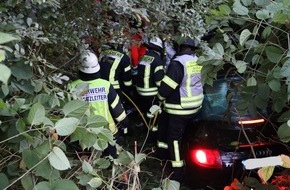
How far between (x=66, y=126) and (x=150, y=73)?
4376 millimetres

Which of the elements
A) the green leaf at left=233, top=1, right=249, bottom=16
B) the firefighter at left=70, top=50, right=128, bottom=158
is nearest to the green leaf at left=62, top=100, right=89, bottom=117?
the green leaf at left=233, top=1, right=249, bottom=16

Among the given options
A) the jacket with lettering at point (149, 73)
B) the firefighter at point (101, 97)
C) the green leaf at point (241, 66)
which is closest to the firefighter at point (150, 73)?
the jacket with lettering at point (149, 73)

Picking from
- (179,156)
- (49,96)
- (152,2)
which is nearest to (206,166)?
(179,156)

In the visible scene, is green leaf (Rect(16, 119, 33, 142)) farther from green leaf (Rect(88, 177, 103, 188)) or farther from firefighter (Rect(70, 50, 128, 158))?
firefighter (Rect(70, 50, 128, 158))

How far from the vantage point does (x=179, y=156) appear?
17.0 feet

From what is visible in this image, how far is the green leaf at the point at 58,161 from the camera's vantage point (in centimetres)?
156

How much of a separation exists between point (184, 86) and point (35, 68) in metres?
3.00

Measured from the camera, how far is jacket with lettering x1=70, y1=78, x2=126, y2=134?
416cm

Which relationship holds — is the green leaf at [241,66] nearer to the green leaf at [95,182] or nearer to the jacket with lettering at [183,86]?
the green leaf at [95,182]

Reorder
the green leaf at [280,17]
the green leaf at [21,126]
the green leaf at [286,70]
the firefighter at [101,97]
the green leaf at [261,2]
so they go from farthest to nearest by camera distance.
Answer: the firefighter at [101,97]
the green leaf at [261,2]
the green leaf at [280,17]
the green leaf at [286,70]
the green leaf at [21,126]

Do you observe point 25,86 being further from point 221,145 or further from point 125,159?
point 221,145

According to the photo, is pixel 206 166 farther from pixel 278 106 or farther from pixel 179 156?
pixel 278 106

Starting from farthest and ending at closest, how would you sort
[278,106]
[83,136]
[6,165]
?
[278,106], [6,165], [83,136]

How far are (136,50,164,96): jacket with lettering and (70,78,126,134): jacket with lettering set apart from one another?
1.43 meters
